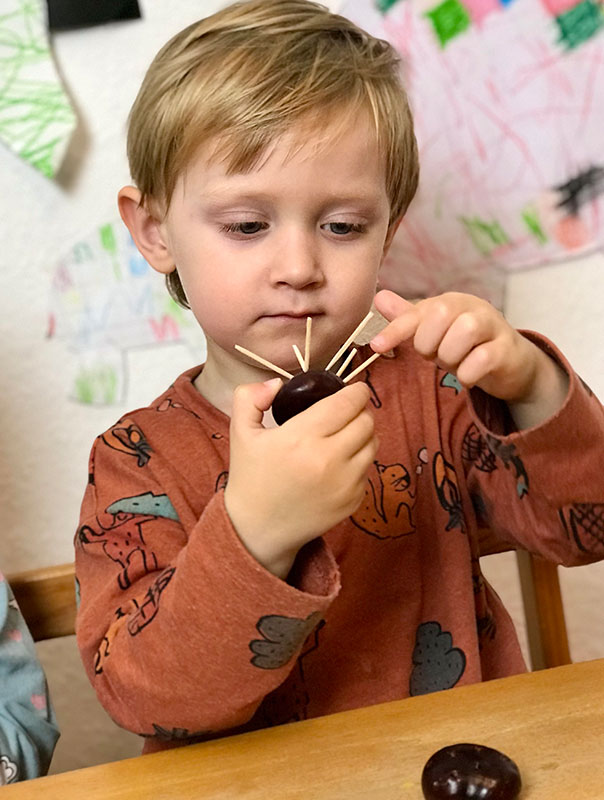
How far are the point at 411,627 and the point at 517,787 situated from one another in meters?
0.32

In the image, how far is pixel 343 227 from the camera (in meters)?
0.78

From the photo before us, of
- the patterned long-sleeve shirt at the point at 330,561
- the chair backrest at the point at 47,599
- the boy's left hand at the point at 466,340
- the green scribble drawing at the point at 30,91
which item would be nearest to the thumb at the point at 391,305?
the boy's left hand at the point at 466,340

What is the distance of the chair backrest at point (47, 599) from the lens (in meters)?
0.94

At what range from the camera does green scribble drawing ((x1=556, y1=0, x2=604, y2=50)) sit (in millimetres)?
1125

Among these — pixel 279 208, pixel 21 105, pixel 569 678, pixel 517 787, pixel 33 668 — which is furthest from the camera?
pixel 21 105

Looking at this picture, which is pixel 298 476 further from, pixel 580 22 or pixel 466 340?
pixel 580 22

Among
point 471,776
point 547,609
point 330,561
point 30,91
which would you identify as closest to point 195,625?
point 330,561

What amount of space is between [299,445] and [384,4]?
2.32ft

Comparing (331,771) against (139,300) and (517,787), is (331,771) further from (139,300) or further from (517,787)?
(139,300)

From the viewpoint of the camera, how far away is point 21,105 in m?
1.07

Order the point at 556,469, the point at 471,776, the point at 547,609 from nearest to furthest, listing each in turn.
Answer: the point at 471,776
the point at 556,469
the point at 547,609

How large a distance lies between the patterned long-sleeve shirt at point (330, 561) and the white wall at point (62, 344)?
29cm

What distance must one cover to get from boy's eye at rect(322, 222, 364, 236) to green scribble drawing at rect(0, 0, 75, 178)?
451mm

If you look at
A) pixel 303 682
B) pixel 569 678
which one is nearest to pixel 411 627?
pixel 303 682
